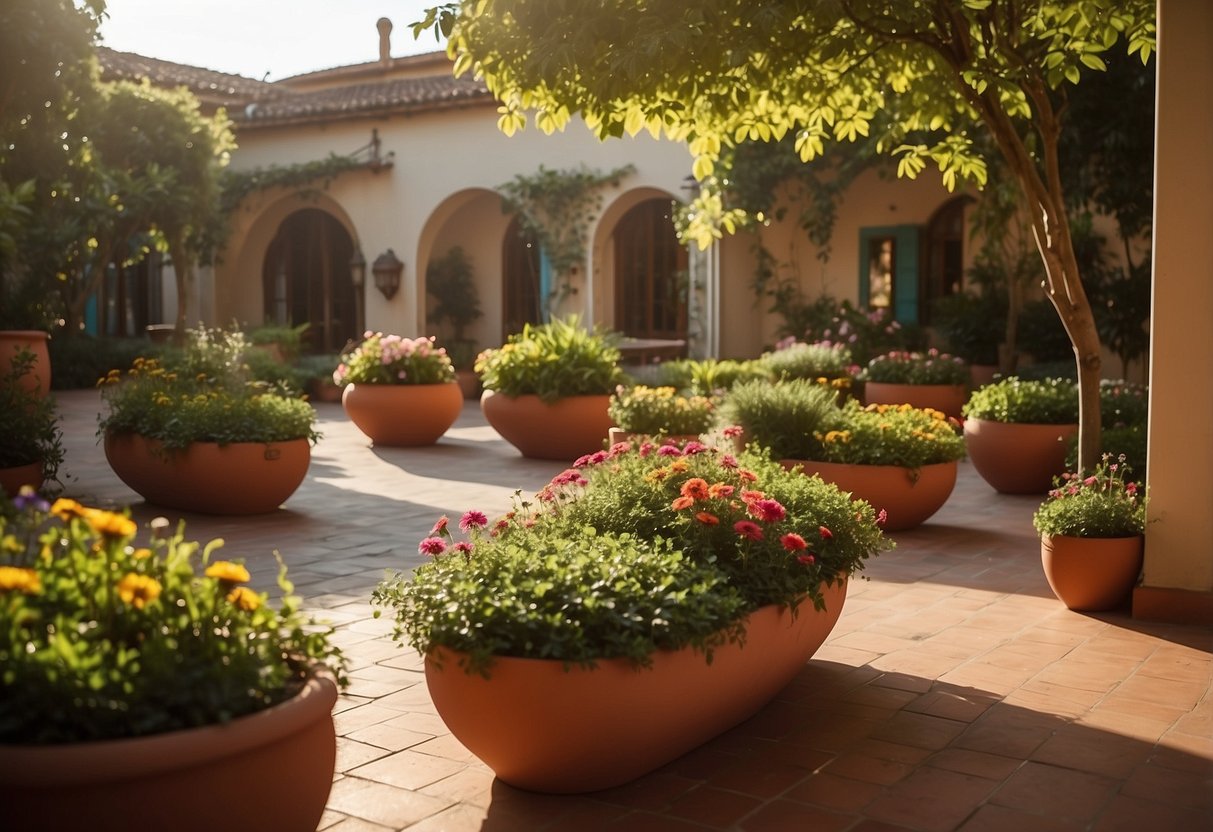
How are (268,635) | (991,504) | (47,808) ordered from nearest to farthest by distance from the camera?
(47,808) < (268,635) < (991,504)

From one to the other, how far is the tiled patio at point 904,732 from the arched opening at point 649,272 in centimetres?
1201

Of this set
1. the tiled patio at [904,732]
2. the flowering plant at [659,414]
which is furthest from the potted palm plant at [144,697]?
the flowering plant at [659,414]

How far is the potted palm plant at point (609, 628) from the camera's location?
330 centimetres

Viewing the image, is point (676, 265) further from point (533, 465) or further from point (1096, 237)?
point (533, 465)

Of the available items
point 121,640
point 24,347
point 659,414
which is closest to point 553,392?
point 659,414

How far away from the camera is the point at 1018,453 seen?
359 inches

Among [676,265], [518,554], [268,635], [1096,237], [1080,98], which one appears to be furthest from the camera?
[676,265]

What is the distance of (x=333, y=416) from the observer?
50.2 ft

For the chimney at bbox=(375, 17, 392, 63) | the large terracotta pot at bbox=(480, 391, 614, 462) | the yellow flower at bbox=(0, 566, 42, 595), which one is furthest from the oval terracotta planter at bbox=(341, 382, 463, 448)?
the chimney at bbox=(375, 17, 392, 63)

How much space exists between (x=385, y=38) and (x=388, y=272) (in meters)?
7.92

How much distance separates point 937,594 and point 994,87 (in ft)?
8.29

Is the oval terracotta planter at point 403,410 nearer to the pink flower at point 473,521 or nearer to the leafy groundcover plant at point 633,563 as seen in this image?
the leafy groundcover plant at point 633,563

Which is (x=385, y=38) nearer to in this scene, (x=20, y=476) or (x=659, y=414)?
(x=659, y=414)

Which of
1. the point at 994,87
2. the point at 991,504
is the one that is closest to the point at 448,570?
the point at 994,87
